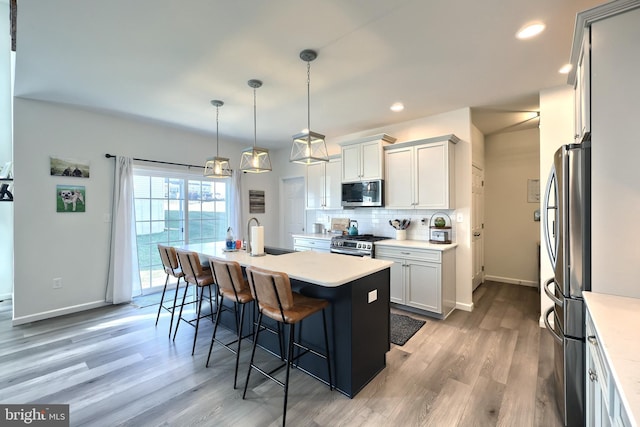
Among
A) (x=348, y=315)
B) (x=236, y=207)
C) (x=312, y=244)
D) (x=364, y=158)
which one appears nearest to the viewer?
(x=348, y=315)

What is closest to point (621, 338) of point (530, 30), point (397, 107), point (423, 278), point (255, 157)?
point (530, 30)

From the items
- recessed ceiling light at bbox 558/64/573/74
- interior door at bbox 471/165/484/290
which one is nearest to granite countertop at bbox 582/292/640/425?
recessed ceiling light at bbox 558/64/573/74

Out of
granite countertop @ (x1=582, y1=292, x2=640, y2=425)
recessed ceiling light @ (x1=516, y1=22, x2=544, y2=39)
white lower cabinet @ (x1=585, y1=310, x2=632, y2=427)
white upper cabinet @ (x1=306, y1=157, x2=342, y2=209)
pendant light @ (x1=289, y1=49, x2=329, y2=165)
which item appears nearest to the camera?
granite countertop @ (x1=582, y1=292, x2=640, y2=425)

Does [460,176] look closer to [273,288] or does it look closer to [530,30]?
[530,30]

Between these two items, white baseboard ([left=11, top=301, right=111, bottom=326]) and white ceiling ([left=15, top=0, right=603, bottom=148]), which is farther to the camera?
white baseboard ([left=11, top=301, right=111, bottom=326])

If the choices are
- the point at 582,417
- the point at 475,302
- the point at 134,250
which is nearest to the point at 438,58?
the point at 582,417

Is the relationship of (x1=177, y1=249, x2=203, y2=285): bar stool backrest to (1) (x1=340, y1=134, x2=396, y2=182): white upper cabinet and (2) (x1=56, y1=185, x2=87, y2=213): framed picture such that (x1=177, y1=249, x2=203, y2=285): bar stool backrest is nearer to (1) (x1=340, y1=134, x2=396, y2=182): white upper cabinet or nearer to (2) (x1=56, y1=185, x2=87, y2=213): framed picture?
(2) (x1=56, y1=185, x2=87, y2=213): framed picture

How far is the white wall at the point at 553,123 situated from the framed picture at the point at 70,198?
5.78 m

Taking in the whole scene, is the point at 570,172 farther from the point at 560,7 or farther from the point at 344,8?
the point at 344,8

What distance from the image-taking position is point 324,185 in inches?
207

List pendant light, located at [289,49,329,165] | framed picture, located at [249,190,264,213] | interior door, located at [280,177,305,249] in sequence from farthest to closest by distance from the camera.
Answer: interior door, located at [280,177,305,249], framed picture, located at [249,190,264,213], pendant light, located at [289,49,329,165]

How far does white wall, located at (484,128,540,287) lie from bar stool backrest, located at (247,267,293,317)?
468cm

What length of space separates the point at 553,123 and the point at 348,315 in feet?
10.3

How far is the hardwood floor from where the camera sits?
6.18 ft
